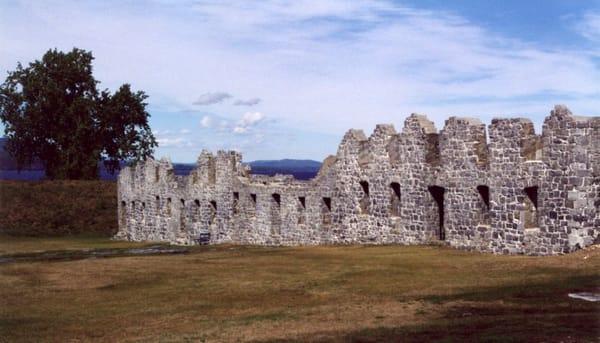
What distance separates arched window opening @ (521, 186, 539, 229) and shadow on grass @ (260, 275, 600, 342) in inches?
286

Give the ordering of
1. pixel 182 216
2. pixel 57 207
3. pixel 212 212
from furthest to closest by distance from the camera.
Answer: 1. pixel 57 207
2. pixel 182 216
3. pixel 212 212

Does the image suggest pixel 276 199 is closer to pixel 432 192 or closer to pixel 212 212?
pixel 212 212

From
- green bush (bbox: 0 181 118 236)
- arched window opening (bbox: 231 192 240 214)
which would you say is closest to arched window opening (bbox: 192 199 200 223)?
arched window opening (bbox: 231 192 240 214)

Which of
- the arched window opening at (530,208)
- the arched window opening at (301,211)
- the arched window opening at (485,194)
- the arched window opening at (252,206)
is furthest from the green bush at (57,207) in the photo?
the arched window opening at (530,208)

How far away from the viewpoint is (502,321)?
47.1 ft

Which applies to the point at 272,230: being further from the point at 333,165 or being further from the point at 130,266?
the point at 130,266

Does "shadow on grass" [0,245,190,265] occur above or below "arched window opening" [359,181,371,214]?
below

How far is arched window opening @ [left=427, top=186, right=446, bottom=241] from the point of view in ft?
95.1

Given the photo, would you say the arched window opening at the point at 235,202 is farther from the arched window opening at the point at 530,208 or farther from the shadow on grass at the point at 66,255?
the arched window opening at the point at 530,208

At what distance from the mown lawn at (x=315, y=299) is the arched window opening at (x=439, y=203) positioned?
4.22ft

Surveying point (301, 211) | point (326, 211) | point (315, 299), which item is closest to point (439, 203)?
point (326, 211)

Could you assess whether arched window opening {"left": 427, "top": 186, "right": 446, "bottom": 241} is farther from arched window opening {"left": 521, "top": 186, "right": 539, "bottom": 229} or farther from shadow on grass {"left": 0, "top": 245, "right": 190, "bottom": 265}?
shadow on grass {"left": 0, "top": 245, "right": 190, "bottom": 265}

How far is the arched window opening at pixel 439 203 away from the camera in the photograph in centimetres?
Result: 2898

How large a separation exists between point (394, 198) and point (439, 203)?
7.11ft
